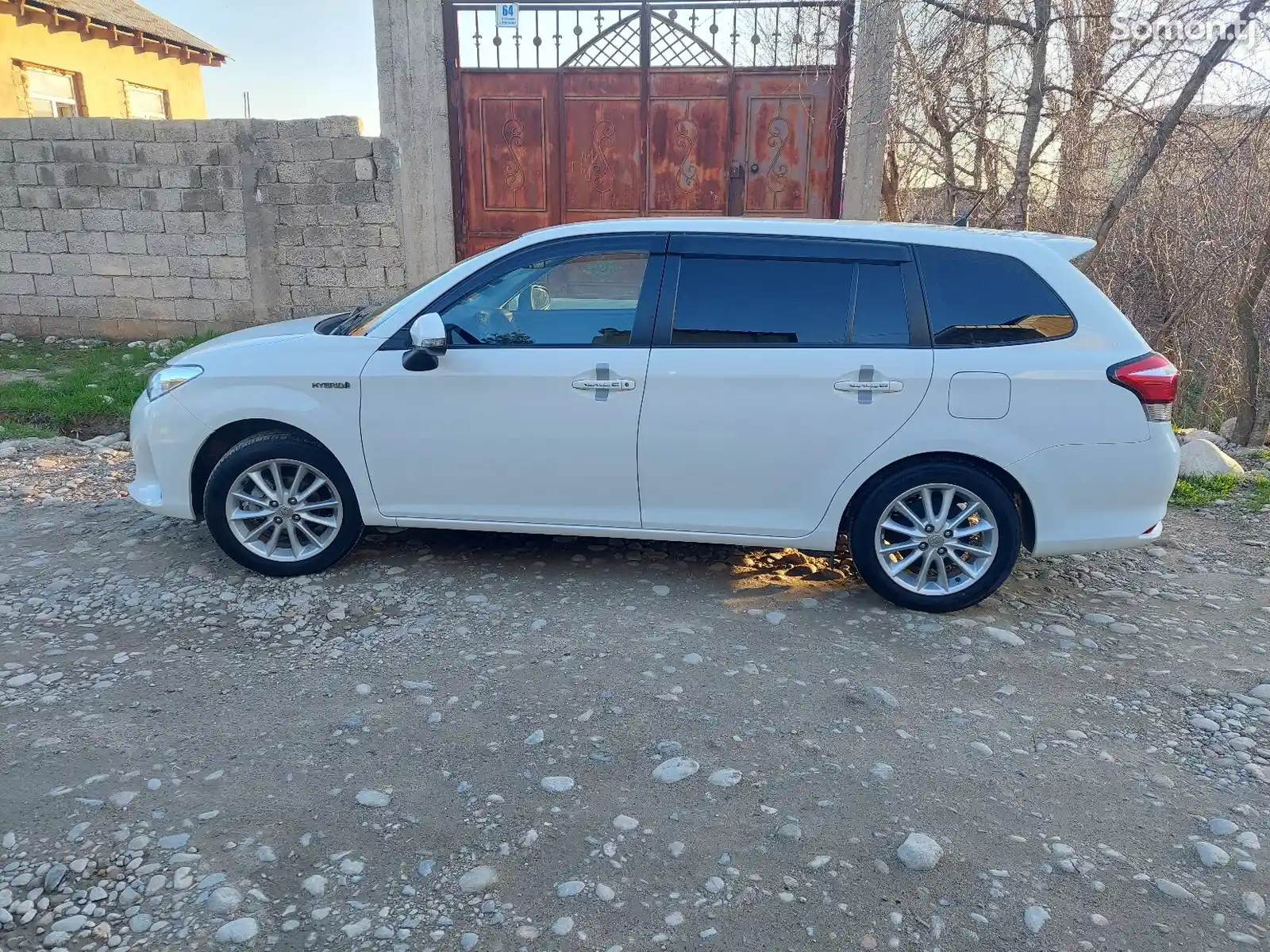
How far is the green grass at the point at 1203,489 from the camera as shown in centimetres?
609

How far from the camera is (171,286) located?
33.9 ft

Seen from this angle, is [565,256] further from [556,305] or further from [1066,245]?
[1066,245]

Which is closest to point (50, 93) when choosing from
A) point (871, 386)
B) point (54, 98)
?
point (54, 98)

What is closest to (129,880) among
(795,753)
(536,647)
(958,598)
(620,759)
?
(620,759)

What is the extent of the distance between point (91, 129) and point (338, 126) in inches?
108

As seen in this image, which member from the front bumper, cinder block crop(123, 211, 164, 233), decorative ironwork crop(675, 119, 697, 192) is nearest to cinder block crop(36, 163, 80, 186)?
cinder block crop(123, 211, 164, 233)

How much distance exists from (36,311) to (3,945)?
10.2m

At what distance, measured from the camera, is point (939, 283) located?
13.5 feet

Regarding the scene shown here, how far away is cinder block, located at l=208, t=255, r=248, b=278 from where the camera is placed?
10156 millimetres

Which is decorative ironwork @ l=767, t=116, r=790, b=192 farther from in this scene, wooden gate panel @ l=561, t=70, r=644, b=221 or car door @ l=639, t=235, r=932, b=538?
car door @ l=639, t=235, r=932, b=538

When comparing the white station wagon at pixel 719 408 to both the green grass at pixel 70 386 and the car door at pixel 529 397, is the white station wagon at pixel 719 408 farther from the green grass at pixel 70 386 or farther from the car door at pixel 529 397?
the green grass at pixel 70 386

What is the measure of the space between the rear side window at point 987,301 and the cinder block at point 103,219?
30.9 ft

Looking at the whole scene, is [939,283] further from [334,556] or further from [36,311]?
[36,311]

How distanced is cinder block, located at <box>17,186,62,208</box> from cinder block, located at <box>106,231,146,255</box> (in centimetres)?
65
